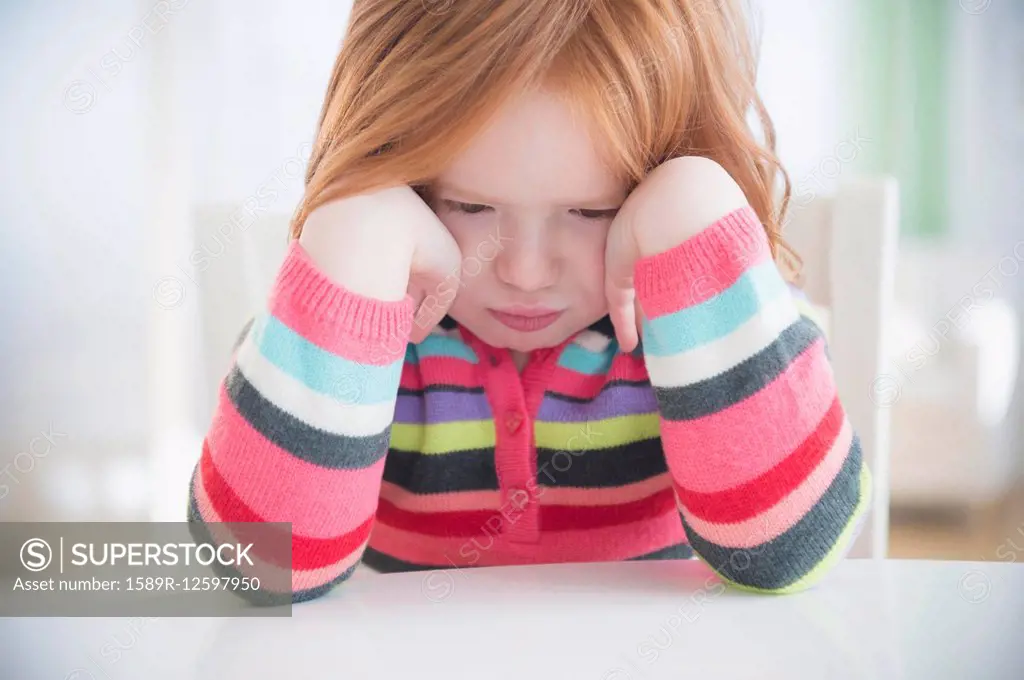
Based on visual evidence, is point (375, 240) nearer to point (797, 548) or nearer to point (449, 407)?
point (449, 407)

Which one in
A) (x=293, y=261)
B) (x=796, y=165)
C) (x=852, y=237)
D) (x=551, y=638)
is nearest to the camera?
(x=551, y=638)

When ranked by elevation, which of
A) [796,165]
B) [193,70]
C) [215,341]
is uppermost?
[193,70]

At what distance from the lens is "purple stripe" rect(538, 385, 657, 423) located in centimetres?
82

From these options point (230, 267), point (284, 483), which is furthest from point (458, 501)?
point (230, 267)

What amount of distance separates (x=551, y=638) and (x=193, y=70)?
1.54 metres

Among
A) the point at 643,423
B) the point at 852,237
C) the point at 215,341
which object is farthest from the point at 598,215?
the point at 215,341

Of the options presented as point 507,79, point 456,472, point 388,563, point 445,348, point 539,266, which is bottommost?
point 388,563

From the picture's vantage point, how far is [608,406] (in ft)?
2.70

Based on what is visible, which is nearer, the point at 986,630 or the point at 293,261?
the point at 986,630

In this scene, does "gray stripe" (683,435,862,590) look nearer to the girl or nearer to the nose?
the girl

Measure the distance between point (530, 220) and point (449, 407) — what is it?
22 cm

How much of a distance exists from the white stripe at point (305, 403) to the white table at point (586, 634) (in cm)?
12

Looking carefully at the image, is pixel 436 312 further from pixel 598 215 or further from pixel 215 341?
pixel 215 341

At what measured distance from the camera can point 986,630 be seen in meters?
0.54
